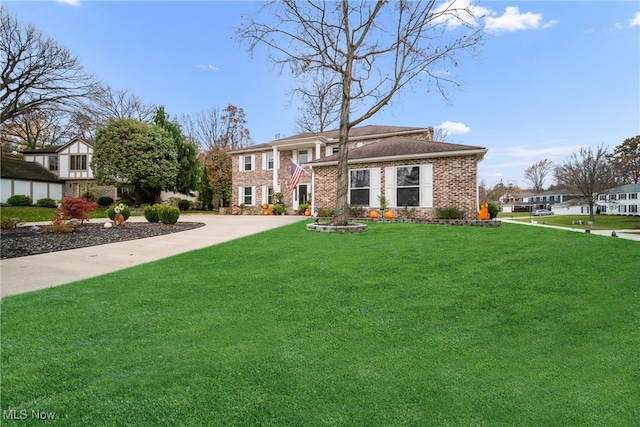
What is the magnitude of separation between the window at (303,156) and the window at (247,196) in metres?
4.71

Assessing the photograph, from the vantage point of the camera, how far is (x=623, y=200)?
41.2 meters

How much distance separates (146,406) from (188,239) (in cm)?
753

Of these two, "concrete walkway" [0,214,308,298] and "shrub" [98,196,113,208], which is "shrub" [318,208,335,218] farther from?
"shrub" [98,196,113,208]

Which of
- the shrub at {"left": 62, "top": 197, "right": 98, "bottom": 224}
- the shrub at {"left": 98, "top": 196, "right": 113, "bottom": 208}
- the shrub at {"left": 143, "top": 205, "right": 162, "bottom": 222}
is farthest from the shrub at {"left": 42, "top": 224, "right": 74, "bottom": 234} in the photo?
the shrub at {"left": 98, "top": 196, "right": 113, "bottom": 208}

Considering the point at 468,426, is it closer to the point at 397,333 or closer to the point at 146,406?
the point at 397,333

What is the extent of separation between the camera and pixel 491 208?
484 inches

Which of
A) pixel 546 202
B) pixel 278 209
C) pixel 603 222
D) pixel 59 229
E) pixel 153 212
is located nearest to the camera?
pixel 59 229

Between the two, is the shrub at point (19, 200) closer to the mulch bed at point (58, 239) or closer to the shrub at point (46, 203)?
the shrub at point (46, 203)

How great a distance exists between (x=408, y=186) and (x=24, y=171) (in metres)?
31.9

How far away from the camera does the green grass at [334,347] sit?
1.93 meters

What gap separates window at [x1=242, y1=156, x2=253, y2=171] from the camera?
2416 centimetres

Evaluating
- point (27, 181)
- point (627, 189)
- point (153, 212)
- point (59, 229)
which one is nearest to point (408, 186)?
point (153, 212)
